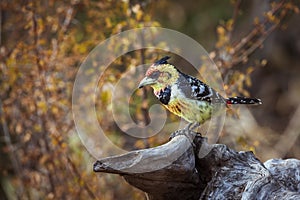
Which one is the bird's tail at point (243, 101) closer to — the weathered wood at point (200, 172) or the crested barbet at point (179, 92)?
the crested barbet at point (179, 92)

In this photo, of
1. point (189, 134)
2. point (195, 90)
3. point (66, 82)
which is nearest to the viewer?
point (189, 134)

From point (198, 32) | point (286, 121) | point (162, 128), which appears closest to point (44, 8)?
point (162, 128)

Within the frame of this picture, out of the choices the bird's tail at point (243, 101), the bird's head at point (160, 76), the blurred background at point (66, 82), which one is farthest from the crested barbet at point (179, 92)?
the blurred background at point (66, 82)

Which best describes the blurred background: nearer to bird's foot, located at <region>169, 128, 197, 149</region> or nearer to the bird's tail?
the bird's tail

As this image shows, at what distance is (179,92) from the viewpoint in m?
2.59

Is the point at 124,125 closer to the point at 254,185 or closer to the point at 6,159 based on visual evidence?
the point at 6,159

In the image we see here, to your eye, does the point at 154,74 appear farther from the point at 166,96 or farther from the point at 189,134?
the point at 189,134

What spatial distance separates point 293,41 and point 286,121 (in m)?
1.12

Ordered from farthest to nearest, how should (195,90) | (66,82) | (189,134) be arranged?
(66,82) < (195,90) < (189,134)

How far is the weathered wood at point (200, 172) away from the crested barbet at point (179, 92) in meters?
0.11

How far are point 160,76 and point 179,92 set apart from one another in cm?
11

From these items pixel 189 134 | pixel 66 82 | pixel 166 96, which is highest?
pixel 66 82

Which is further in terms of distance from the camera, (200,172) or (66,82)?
(66,82)

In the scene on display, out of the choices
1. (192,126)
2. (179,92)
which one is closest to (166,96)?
(179,92)
